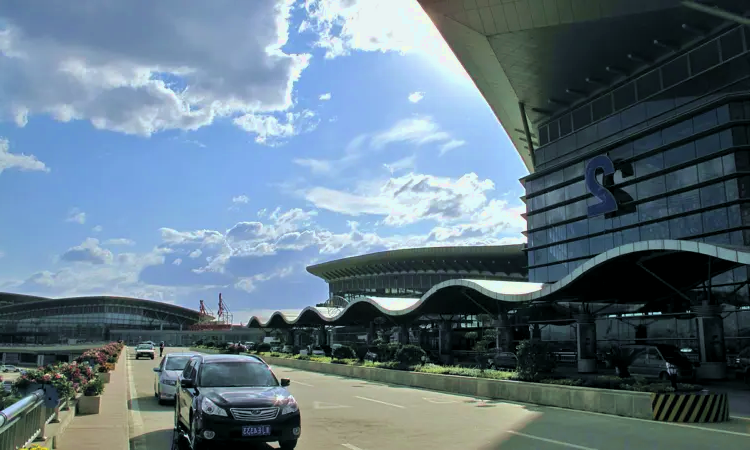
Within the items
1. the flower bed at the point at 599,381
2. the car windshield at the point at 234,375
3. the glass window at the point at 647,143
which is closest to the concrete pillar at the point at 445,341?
the flower bed at the point at 599,381

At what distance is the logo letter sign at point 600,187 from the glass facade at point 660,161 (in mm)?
311

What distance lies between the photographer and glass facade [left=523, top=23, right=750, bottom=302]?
92.4ft

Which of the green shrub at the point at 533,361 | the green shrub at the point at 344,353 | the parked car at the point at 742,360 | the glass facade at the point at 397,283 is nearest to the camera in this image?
the green shrub at the point at 533,361

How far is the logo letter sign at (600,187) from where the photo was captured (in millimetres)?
34250

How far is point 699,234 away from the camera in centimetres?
2911

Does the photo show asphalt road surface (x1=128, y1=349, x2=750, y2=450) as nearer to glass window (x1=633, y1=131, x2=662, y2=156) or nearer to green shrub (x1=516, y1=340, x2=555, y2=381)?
green shrub (x1=516, y1=340, x2=555, y2=381)

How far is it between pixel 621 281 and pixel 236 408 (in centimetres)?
2331

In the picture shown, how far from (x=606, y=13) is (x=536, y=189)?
1423 cm

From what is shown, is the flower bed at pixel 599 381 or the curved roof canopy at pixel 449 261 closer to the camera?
the flower bed at pixel 599 381

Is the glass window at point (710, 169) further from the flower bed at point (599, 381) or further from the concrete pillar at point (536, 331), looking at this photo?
the concrete pillar at point (536, 331)

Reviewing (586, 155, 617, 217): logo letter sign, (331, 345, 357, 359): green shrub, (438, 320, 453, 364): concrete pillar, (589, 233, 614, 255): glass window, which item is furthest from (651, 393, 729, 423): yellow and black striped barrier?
(438, 320, 453, 364): concrete pillar

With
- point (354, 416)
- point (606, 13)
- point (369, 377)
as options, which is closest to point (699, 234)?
point (606, 13)

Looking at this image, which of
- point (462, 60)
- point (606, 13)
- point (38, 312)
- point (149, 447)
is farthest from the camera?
point (38, 312)

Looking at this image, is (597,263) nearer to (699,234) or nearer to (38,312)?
(699,234)
